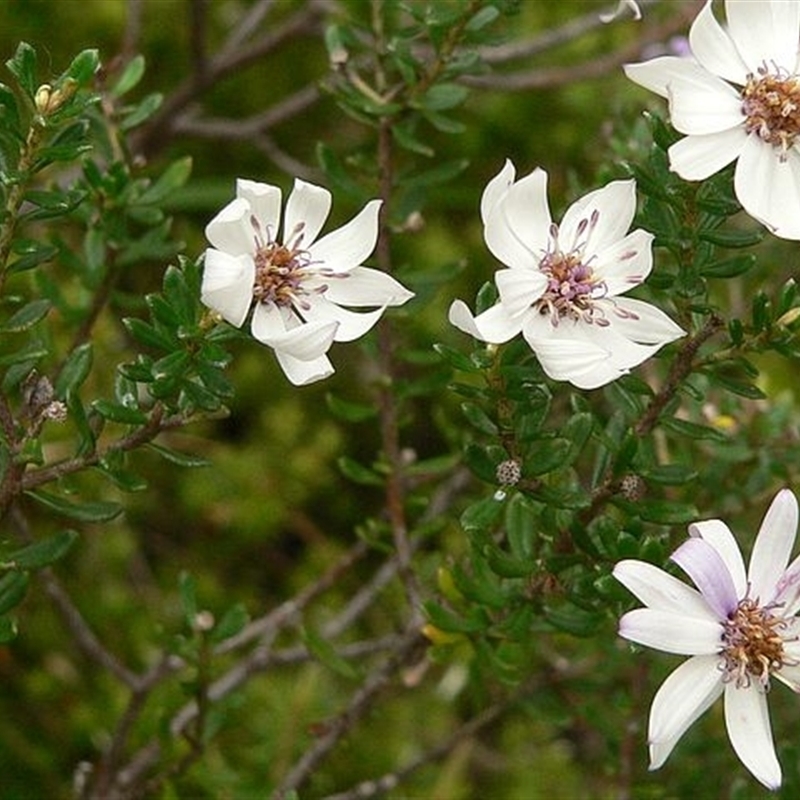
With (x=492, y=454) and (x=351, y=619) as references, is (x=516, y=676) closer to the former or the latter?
(x=492, y=454)

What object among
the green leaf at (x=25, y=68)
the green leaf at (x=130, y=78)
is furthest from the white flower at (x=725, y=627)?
the green leaf at (x=130, y=78)

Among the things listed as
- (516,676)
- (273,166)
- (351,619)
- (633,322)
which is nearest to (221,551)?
(351,619)

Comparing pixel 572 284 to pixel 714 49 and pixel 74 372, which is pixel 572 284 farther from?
pixel 74 372

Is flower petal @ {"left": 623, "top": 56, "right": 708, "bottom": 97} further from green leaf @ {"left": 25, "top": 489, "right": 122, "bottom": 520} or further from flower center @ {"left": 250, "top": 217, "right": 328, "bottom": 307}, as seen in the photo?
green leaf @ {"left": 25, "top": 489, "right": 122, "bottom": 520}

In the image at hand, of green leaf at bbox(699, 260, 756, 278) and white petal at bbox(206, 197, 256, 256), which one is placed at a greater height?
white petal at bbox(206, 197, 256, 256)

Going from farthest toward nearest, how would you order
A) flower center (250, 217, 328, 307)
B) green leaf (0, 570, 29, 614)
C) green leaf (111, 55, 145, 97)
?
green leaf (111, 55, 145, 97)
green leaf (0, 570, 29, 614)
flower center (250, 217, 328, 307)

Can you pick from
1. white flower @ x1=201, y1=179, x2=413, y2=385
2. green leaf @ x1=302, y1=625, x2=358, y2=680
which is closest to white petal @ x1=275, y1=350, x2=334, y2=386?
white flower @ x1=201, y1=179, x2=413, y2=385
